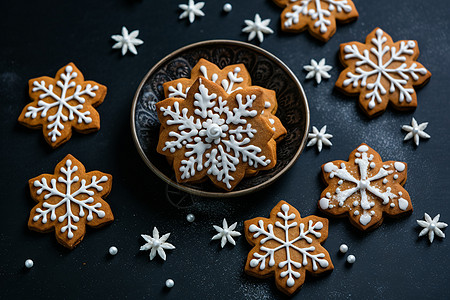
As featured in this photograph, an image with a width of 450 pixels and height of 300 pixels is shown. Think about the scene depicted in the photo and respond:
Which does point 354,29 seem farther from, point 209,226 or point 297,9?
point 209,226

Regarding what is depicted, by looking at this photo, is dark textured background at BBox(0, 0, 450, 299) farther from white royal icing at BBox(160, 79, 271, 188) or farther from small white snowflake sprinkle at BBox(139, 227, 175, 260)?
white royal icing at BBox(160, 79, 271, 188)

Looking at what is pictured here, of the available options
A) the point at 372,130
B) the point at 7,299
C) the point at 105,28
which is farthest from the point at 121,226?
the point at 372,130

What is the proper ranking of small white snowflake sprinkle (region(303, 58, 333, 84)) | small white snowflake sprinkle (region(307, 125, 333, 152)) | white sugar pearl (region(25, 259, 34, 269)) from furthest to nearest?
small white snowflake sprinkle (region(303, 58, 333, 84)) → small white snowflake sprinkle (region(307, 125, 333, 152)) → white sugar pearl (region(25, 259, 34, 269))

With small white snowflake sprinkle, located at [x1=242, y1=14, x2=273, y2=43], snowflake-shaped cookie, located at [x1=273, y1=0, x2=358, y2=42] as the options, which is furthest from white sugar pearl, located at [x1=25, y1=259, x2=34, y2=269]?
snowflake-shaped cookie, located at [x1=273, y1=0, x2=358, y2=42]

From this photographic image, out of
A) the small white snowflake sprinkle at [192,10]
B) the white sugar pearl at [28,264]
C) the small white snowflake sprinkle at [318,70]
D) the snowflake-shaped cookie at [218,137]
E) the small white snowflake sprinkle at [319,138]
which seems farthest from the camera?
the small white snowflake sprinkle at [192,10]

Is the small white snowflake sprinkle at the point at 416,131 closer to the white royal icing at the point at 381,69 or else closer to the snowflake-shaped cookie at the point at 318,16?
the white royal icing at the point at 381,69

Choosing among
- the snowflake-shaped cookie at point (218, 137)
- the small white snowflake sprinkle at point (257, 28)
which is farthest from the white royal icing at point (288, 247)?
the small white snowflake sprinkle at point (257, 28)
